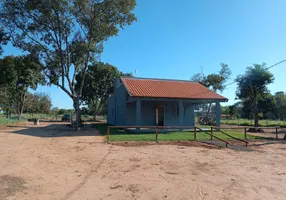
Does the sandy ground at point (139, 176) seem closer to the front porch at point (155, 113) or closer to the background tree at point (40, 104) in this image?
the front porch at point (155, 113)

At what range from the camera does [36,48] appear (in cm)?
2189

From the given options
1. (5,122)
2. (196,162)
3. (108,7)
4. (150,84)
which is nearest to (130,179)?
(196,162)

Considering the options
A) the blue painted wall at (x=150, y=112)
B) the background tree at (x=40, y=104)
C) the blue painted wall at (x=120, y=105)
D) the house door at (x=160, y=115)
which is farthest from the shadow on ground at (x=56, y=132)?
the background tree at (x=40, y=104)

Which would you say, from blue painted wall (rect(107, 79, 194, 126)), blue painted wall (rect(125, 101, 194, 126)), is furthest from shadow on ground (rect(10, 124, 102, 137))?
blue painted wall (rect(125, 101, 194, 126))

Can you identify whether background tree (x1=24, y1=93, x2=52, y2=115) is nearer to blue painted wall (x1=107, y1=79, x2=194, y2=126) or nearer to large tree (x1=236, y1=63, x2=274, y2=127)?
blue painted wall (x1=107, y1=79, x2=194, y2=126)

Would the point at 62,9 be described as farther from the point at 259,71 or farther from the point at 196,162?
the point at 259,71

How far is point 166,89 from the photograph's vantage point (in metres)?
20.2

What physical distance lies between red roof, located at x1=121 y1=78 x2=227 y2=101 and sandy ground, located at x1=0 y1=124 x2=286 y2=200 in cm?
947

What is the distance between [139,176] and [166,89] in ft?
48.0

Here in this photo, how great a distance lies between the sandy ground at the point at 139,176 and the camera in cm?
473

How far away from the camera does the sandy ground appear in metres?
4.73

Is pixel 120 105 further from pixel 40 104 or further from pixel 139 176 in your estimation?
pixel 40 104

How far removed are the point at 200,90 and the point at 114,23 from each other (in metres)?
9.88

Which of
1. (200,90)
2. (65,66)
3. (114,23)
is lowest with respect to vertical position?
(200,90)
